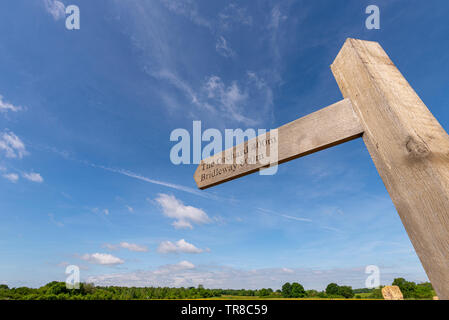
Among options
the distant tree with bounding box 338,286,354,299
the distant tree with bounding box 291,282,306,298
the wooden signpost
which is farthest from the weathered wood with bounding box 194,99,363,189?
the distant tree with bounding box 338,286,354,299

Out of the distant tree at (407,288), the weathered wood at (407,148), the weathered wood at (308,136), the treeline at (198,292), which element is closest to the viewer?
the weathered wood at (407,148)

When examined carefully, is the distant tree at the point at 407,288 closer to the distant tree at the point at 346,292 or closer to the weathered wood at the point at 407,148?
the distant tree at the point at 346,292

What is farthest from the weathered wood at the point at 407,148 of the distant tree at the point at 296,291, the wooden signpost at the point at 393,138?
the distant tree at the point at 296,291

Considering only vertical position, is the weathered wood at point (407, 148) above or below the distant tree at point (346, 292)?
above

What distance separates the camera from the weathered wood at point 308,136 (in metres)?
1.00

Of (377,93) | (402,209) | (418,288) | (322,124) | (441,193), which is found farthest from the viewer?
(418,288)

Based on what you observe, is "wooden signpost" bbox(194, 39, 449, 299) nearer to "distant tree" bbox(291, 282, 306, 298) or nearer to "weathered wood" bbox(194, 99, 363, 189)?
"weathered wood" bbox(194, 99, 363, 189)

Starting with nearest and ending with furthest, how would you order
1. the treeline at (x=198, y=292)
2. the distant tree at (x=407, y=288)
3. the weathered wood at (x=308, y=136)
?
1. the weathered wood at (x=308, y=136)
2. the treeline at (x=198, y=292)
3. the distant tree at (x=407, y=288)

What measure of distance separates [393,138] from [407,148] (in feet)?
0.20

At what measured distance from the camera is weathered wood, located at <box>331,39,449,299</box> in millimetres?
656
